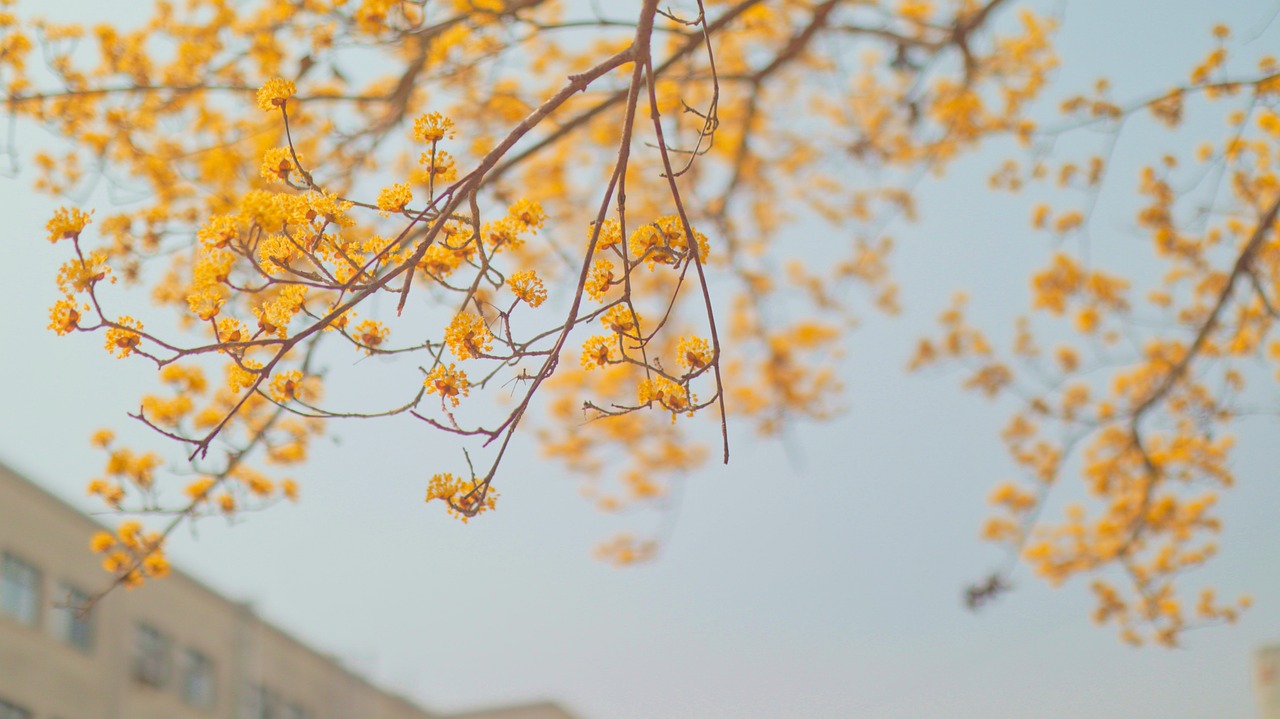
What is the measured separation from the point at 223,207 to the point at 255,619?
39.3 ft

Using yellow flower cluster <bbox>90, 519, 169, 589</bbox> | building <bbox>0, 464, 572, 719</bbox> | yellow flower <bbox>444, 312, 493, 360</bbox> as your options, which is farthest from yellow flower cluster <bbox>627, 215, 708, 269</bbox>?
building <bbox>0, 464, 572, 719</bbox>

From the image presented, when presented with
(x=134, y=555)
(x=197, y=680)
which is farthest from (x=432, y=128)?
(x=197, y=680)

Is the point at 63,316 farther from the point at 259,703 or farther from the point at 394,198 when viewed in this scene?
the point at 259,703

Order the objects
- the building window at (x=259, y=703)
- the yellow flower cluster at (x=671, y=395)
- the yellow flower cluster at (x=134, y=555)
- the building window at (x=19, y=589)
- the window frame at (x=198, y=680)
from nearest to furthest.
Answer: the yellow flower cluster at (x=671, y=395)
the yellow flower cluster at (x=134, y=555)
the building window at (x=19, y=589)
the window frame at (x=198, y=680)
the building window at (x=259, y=703)

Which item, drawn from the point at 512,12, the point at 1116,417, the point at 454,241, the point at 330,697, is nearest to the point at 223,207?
the point at 512,12

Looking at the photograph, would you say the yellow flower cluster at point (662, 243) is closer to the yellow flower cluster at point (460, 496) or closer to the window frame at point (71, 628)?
the yellow flower cluster at point (460, 496)

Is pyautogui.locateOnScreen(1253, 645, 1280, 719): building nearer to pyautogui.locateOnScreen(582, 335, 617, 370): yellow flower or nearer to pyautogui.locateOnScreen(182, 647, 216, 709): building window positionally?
pyautogui.locateOnScreen(182, 647, 216, 709): building window

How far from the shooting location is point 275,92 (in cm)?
180

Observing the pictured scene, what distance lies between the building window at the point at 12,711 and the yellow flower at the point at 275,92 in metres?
9.99

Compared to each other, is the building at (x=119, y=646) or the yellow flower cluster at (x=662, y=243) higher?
the building at (x=119, y=646)

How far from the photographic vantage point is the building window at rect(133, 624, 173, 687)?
12414mm

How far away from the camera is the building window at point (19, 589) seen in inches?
407

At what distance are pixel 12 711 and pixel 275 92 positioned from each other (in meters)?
10.2

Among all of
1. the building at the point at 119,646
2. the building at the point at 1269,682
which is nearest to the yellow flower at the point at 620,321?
the building at the point at 119,646
